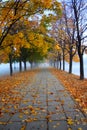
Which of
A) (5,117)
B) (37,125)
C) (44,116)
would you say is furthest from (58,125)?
(5,117)

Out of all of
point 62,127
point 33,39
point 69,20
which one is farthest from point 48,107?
point 69,20

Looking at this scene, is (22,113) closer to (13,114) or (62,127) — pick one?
(13,114)

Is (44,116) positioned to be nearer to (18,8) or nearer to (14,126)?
(14,126)

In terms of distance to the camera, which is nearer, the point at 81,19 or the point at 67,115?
the point at 67,115

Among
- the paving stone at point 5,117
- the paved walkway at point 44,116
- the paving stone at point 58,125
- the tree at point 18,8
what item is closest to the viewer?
the paving stone at point 58,125

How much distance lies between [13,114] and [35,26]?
1706 centimetres

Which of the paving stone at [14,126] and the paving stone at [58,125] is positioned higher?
→ the paving stone at [58,125]

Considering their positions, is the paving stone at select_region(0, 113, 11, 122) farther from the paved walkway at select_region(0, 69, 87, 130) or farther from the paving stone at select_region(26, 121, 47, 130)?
the paving stone at select_region(26, 121, 47, 130)

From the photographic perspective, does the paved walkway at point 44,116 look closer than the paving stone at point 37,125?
No

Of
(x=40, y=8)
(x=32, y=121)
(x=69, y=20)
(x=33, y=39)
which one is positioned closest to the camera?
(x=32, y=121)

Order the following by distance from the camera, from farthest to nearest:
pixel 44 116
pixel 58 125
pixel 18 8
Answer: pixel 18 8 < pixel 44 116 < pixel 58 125

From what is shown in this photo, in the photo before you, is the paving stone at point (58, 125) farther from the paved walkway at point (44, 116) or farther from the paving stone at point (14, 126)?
the paving stone at point (14, 126)

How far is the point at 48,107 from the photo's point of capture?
9.61m

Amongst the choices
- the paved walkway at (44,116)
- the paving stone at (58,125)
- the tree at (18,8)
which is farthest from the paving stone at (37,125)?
the tree at (18,8)
